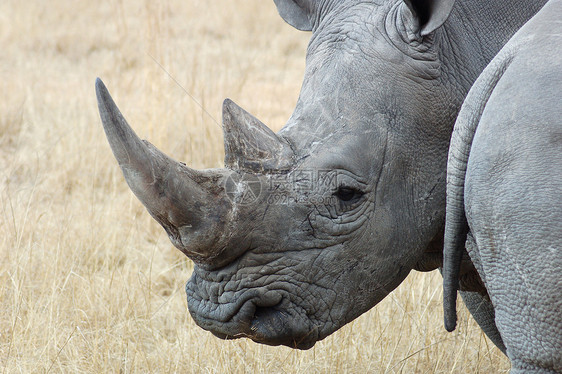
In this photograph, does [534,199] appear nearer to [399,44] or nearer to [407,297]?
[399,44]

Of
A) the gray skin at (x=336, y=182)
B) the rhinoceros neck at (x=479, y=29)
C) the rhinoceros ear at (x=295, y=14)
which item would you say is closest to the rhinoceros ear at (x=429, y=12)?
the gray skin at (x=336, y=182)

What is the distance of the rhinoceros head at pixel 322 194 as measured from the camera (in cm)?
234

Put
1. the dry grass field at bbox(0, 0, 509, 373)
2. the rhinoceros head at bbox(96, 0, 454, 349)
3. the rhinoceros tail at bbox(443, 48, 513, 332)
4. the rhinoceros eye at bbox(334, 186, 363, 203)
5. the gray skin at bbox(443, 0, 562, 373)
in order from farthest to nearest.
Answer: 1. the dry grass field at bbox(0, 0, 509, 373)
2. the rhinoceros eye at bbox(334, 186, 363, 203)
3. the rhinoceros head at bbox(96, 0, 454, 349)
4. the rhinoceros tail at bbox(443, 48, 513, 332)
5. the gray skin at bbox(443, 0, 562, 373)

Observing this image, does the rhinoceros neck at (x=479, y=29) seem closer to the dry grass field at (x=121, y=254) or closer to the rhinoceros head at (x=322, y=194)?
the rhinoceros head at (x=322, y=194)

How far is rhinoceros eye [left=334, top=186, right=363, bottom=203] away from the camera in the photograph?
251 centimetres

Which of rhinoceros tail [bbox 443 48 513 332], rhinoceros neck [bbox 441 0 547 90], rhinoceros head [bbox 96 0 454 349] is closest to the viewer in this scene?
rhinoceros tail [bbox 443 48 513 332]

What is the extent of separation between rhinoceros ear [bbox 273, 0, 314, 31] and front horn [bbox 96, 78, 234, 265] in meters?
0.99

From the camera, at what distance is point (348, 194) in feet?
8.29

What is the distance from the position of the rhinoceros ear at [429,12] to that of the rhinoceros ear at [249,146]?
2.00 ft

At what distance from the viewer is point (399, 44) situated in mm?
2648

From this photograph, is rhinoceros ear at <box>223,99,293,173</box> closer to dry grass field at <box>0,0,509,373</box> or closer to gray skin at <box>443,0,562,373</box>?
gray skin at <box>443,0,562,373</box>

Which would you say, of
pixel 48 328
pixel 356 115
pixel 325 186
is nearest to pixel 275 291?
pixel 325 186

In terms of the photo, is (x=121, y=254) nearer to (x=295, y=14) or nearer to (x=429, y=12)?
(x=295, y=14)

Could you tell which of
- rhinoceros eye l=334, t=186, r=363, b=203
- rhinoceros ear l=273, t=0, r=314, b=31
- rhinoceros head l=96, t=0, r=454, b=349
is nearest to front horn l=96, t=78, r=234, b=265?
rhinoceros head l=96, t=0, r=454, b=349
